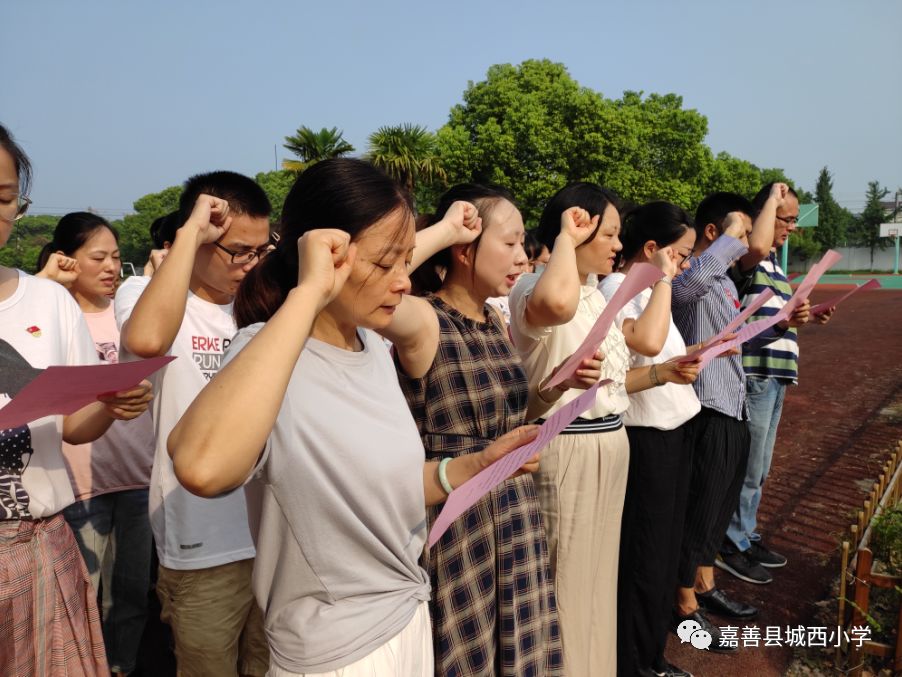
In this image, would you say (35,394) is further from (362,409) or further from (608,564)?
(608,564)

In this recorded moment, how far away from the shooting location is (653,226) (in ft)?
10.2

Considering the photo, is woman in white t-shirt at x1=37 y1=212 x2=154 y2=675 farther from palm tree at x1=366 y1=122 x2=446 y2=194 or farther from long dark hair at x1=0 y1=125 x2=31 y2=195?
palm tree at x1=366 y1=122 x2=446 y2=194

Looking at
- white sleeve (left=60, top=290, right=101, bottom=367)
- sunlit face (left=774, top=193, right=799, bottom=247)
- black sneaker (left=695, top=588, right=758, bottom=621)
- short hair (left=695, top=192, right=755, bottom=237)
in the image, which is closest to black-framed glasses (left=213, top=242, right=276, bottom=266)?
white sleeve (left=60, top=290, right=101, bottom=367)

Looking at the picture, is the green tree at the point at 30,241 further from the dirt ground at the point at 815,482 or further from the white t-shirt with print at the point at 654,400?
the white t-shirt with print at the point at 654,400

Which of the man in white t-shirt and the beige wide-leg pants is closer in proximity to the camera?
the man in white t-shirt

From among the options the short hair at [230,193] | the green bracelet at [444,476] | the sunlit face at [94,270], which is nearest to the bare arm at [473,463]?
the green bracelet at [444,476]

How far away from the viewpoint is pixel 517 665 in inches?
74.5

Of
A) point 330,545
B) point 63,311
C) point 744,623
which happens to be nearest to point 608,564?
point 744,623

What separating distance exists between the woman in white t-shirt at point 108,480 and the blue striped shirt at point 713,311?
2.50m

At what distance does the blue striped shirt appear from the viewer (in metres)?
3.22

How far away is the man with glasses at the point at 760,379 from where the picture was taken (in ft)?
12.6

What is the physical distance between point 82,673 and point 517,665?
111 cm

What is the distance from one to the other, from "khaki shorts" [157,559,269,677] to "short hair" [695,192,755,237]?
292 cm

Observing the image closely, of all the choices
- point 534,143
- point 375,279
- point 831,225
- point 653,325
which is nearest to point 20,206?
point 375,279
